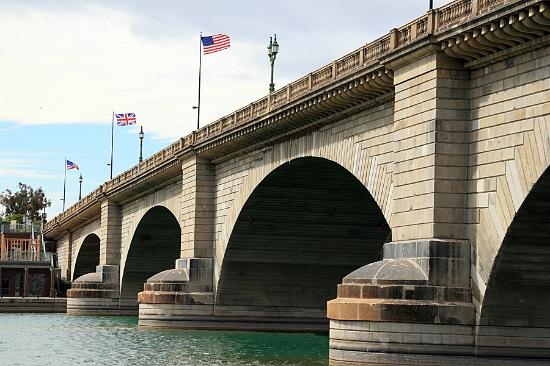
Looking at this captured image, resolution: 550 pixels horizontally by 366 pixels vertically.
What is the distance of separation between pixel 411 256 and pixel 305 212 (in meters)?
23.3

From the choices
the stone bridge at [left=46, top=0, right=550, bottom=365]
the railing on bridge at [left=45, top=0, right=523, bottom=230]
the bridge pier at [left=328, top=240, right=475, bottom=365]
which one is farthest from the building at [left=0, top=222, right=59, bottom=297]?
the bridge pier at [left=328, top=240, right=475, bottom=365]

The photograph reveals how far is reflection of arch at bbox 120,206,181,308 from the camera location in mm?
82438

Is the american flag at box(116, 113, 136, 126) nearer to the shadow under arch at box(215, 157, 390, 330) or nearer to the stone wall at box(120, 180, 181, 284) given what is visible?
the stone wall at box(120, 180, 181, 284)

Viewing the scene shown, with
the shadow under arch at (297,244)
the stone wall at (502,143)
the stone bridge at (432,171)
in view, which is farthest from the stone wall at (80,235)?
the stone wall at (502,143)

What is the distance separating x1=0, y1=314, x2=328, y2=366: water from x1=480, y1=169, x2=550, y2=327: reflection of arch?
9.20 m

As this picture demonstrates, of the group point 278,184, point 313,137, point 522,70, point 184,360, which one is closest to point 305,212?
point 278,184

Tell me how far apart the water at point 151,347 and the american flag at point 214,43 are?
15066 millimetres

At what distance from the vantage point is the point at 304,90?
45.0m

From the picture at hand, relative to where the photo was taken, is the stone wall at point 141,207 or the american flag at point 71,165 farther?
the american flag at point 71,165

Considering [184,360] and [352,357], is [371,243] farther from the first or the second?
[352,357]

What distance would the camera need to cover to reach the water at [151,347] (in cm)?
4212

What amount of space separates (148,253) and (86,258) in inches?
1289

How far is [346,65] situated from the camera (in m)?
40.5

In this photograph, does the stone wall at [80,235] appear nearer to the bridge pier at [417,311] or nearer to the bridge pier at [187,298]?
the bridge pier at [187,298]
